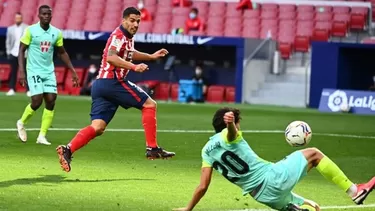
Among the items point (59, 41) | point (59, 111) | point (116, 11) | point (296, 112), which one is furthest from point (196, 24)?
point (59, 41)

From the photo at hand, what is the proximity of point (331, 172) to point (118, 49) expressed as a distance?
3.98 meters

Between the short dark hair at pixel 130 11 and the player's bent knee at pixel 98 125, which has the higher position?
the short dark hair at pixel 130 11

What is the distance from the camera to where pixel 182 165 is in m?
14.3

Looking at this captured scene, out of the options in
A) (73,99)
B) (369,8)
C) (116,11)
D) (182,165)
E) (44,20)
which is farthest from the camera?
(116,11)

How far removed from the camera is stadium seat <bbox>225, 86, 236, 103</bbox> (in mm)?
32344

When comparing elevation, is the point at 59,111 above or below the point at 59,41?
below

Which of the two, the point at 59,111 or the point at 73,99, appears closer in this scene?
the point at 59,111

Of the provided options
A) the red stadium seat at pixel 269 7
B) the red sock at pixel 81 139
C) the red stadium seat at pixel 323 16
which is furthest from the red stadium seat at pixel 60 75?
the red sock at pixel 81 139

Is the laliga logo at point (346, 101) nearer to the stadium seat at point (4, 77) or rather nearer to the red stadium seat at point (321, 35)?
the red stadium seat at point (321, 35)

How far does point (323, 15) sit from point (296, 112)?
611 centimetres

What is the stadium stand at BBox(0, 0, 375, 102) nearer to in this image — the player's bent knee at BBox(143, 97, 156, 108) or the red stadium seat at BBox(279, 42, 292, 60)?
the red stadium seat at BBox(279, 42, 292, 60)

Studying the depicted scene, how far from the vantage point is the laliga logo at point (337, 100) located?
1138 inches

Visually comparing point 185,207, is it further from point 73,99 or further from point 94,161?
point 73,99

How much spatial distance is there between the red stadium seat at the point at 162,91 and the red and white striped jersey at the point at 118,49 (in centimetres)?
2009
